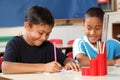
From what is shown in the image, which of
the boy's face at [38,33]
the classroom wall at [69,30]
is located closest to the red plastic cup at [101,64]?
the boy's face at [38,33]

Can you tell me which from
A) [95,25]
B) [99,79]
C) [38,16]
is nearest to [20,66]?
[38,16]

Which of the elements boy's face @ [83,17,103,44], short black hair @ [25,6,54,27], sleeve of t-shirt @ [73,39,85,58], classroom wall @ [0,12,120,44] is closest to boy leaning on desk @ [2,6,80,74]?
short black hair @ [25,6,54,27]

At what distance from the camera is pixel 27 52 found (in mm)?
1652

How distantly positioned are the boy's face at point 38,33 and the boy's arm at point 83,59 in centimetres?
29

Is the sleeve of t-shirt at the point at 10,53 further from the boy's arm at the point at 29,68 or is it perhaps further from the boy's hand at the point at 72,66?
the boy's hand at the point at 72,66

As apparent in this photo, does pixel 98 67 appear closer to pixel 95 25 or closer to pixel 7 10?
pixel 95 25

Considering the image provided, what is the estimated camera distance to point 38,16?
5.09 ft

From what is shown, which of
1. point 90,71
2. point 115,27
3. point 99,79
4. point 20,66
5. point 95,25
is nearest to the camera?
point 99,79

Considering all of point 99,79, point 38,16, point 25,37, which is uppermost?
point 38,16

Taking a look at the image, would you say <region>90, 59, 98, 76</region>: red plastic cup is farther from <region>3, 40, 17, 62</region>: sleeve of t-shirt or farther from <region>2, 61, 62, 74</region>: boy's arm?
<region>3, 40, 17, 62</region>: sleeve of t-shirt

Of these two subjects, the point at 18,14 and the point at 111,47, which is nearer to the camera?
the point at 111,47

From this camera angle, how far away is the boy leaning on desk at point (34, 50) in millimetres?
1404

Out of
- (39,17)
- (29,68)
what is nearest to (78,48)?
(39,17)

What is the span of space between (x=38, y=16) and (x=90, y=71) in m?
0.48
